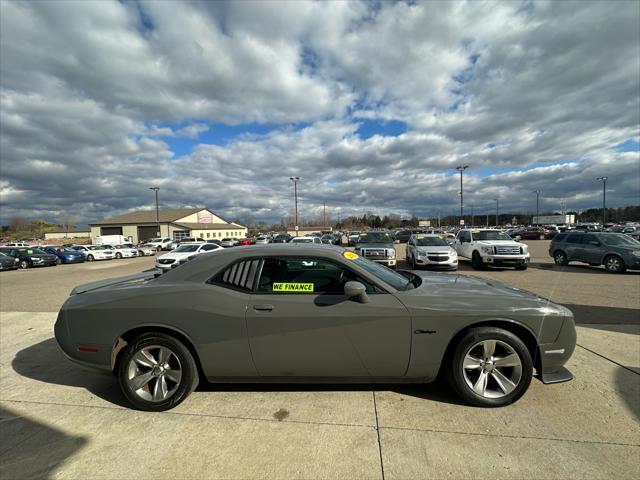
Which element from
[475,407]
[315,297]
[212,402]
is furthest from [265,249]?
[475,407]

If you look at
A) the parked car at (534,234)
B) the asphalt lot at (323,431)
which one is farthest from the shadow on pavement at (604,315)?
the parked car at (534,234)

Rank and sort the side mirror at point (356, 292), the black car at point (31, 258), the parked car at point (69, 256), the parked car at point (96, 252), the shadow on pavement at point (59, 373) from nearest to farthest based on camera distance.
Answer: the side mirror at point (356, 292) < the shadow on pavement at point (59, 373) < the black car at point (31, 258) < the parked car at point (69, 256) < the parked car at point (96, 252)

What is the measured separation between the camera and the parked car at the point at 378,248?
1243 centimetres

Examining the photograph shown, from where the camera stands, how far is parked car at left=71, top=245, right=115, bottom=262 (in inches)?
1048

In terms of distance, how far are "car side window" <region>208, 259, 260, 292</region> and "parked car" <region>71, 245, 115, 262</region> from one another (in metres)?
30.1

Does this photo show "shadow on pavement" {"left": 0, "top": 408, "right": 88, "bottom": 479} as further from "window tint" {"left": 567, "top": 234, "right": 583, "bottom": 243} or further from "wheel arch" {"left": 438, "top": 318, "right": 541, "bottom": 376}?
"window tint" {"left": 567, "top": 234, "right": 583, "bottom": 243}

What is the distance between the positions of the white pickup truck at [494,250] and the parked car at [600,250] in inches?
72.6

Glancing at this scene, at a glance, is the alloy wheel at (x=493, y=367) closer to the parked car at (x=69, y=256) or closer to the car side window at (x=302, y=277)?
the car side window at (x=302, y=277)

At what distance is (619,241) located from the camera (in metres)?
11.5

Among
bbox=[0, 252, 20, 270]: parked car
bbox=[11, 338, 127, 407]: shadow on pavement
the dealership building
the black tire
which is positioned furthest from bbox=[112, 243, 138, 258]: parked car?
the black tire

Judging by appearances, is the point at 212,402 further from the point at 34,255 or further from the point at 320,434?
the point at 34,255

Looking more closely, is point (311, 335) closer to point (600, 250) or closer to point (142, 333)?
point (142, 333)

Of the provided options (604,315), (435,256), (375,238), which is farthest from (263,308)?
(375,238)

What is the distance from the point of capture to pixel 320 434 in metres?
2.45
